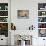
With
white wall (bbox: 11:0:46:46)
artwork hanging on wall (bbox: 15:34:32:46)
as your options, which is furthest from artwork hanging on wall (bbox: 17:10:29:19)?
artwork hanging on wall (bbox: 15:34:32:46)

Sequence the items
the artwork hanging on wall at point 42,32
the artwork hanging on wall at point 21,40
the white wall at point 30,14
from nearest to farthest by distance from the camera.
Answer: the artwork hanging on wall at point 21,40 < the white wall at point 30,14 < the artwork hanging on wall at point 42,32

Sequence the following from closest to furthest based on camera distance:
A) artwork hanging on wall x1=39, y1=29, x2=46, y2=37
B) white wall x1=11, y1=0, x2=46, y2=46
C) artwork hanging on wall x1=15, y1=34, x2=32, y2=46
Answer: artwork hanging on wall x1=15, y1=34, x2=32, y2=46 → white wall x1=11, y1=0, x2=46, y2=46 → artwork hanging on wall x1=39, y1=29, x2=46, y2=37

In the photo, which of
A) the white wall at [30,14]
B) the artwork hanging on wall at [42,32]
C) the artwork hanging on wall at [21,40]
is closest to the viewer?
the artwork hanging on wall at [21,40]

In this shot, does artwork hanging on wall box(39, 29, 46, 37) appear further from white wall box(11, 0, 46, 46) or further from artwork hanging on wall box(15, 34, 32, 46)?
artwork hanging on wall box(15, 34, 32, 46)

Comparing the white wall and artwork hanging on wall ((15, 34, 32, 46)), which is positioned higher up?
the white wall

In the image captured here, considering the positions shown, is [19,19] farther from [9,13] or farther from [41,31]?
[41,31]

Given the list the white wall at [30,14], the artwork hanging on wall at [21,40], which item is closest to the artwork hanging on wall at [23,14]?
the white wall at [30,14]

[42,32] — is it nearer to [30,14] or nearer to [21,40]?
[30,14]

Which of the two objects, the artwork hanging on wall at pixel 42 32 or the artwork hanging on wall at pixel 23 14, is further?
the artwork hanging on wall at pixel 42 32

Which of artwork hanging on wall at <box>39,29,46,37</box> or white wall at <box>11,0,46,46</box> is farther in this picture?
artwork hanging on wall at <box>39,29,46,37</box>

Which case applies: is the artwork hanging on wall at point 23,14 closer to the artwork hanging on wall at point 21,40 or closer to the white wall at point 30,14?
the white wall at point 30,14

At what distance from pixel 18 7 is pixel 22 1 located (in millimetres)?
368

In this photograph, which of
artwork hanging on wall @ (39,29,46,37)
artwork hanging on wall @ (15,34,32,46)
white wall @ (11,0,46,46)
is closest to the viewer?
artwork hanging on wall @ (15,34,32,46)

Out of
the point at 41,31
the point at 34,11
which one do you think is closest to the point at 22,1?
the point at 34,11
